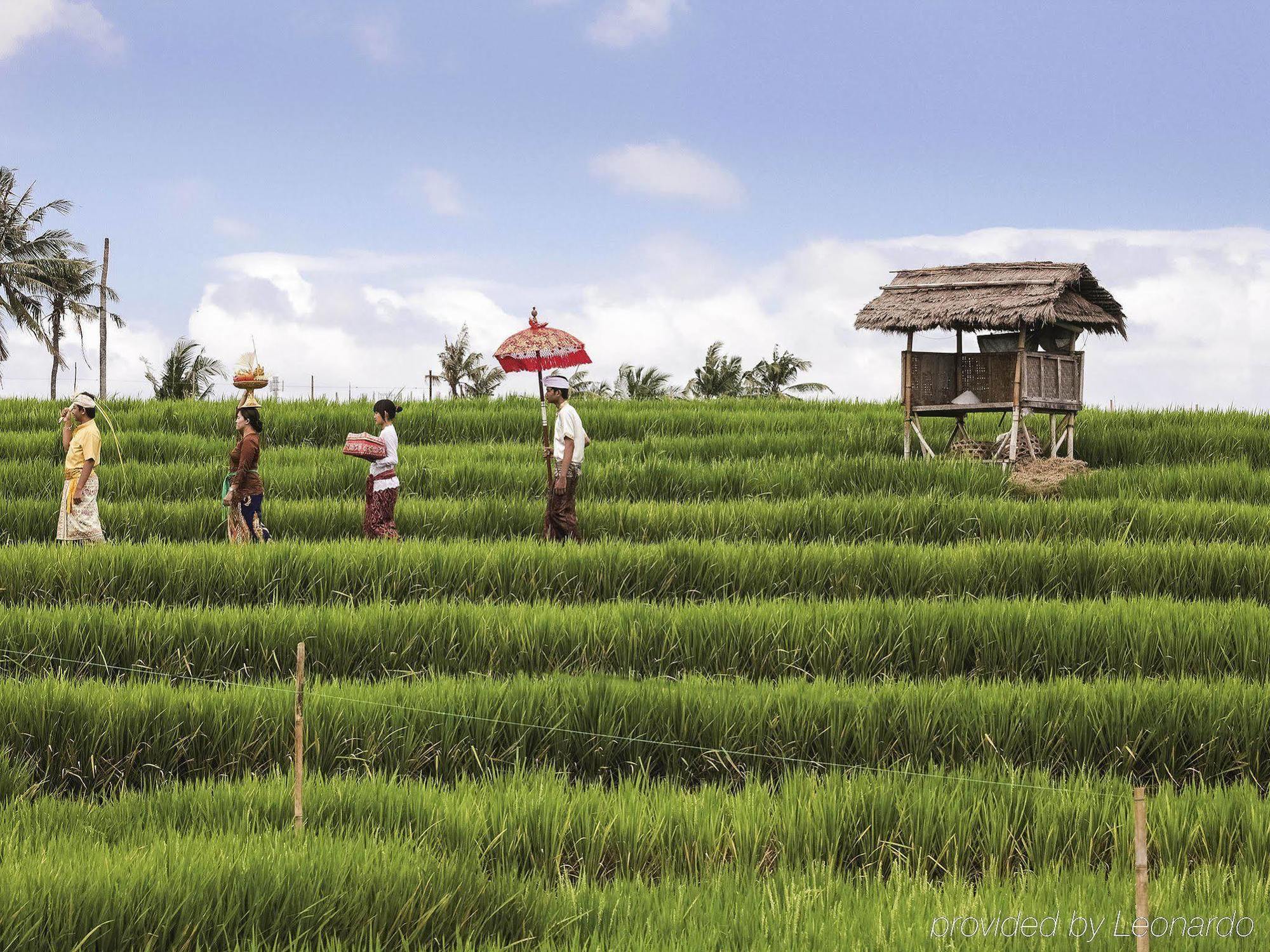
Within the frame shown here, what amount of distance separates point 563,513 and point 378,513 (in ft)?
5.10

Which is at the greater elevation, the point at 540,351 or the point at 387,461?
the point at 540,351

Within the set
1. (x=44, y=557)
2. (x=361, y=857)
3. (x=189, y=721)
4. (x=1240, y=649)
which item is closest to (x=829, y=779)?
(x=361, y=857)

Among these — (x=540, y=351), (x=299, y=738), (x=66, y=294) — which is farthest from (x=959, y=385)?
(x=66, y=294)

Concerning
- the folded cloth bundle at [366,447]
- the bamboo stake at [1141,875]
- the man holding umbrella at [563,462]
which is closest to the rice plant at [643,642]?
the man holding umbrella at [563,462]

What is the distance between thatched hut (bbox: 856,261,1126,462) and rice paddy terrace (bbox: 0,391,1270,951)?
327 centimetres

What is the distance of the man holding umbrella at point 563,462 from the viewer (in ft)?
29.1

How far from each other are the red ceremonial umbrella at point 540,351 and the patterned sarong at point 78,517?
3.52 meters

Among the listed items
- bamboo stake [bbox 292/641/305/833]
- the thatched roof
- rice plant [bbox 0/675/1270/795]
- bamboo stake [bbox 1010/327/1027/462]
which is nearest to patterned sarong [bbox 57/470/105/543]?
rice plant [bbox 0/675/1270/795]

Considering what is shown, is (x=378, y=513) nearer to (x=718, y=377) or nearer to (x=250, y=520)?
(x=250, y=520)

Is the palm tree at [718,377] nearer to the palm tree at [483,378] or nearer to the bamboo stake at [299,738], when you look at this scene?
the palm tree at [483,378]

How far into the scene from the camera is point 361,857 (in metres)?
3.15

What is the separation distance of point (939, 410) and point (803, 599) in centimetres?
659

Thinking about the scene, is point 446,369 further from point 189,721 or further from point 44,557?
point 189,721
